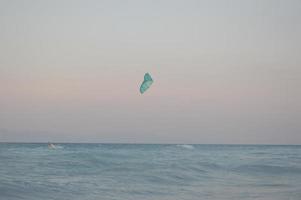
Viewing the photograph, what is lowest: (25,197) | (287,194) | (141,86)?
(25,197)

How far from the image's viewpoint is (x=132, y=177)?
15234 mm

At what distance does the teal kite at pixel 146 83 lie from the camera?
44.2 feet

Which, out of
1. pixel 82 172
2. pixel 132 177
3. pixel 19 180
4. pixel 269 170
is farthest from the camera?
pixel 269 170

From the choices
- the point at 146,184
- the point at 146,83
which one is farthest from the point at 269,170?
the point at 146,83

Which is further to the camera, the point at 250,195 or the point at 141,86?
the point at 141,86

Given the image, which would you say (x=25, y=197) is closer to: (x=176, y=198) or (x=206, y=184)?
(x=176, y=198)

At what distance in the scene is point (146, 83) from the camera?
1359cm

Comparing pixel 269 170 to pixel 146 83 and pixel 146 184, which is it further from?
pixel 146 83

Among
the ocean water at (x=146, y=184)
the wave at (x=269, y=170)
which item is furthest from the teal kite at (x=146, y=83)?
the wave at (x=269, y=170)

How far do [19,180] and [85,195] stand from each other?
327 cm

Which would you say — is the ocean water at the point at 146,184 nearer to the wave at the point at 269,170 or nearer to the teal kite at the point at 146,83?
the wave at the point at 269,170

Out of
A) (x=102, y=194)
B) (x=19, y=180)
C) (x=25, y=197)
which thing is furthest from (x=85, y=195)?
(x=19, y=180)

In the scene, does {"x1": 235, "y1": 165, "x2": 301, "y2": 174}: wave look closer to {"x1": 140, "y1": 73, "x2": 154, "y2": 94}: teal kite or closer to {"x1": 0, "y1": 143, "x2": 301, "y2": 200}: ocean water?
{"x1": 0, "y1": 143, "x2": 301, "y2": 200}: ocean water

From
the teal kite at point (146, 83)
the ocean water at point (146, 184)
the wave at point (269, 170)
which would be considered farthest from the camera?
the wave at point (269, 170)
